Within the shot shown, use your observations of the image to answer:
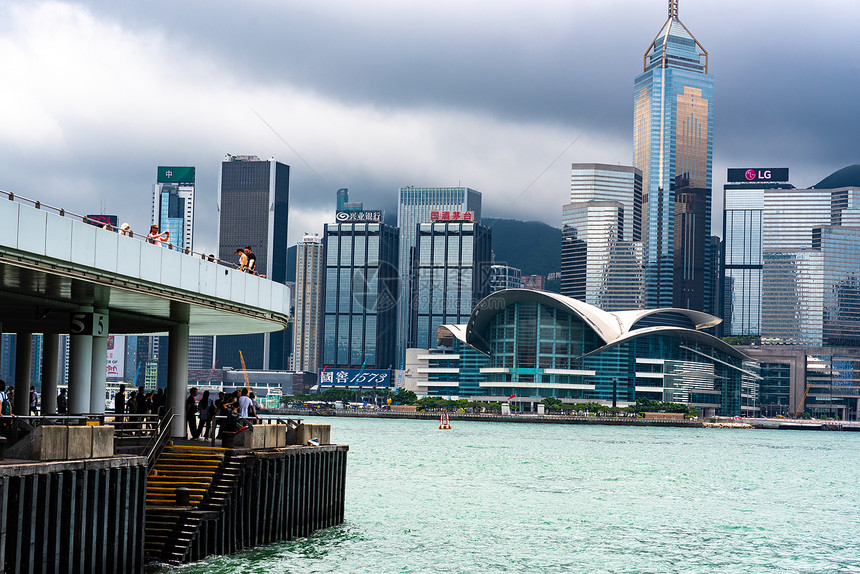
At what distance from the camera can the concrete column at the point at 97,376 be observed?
25844 mm

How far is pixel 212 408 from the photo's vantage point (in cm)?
2692

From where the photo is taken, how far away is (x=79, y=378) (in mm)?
25047

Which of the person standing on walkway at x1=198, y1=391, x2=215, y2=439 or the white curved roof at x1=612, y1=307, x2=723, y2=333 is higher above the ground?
the white curved roof at x1=612, y1=307, x2=723, y2=333

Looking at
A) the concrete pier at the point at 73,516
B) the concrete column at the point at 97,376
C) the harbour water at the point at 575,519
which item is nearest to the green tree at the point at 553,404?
the harbour water at the point at 575,519

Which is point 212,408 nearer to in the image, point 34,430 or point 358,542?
point 358,542

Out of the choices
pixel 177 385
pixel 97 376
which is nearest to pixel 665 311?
pixel 177 385

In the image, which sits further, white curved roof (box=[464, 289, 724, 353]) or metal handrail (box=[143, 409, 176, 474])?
white curved roof (box=[464, 289, 724, 353])

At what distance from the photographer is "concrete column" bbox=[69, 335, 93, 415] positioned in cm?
2489

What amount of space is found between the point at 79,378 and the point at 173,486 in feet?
13.1

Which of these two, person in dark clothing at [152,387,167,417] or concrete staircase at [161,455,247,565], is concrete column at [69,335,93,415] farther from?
concrete staircase at [161,455,247,565]

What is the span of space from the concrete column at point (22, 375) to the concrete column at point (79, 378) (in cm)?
324

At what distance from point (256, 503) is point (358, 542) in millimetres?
4991

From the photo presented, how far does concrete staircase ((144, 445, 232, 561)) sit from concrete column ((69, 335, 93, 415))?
2.40 meters

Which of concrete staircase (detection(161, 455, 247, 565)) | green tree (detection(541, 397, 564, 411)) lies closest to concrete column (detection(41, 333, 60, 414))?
concrete staircase (detection(161, 455, 247, 565))
